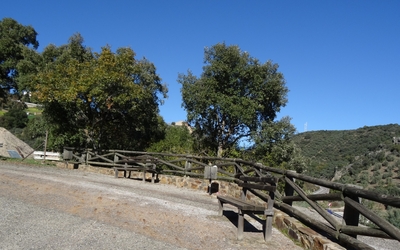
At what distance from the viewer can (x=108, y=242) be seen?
529 centimetres

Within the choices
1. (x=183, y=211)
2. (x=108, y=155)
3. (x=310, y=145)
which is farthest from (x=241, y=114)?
(x=310, y=145)

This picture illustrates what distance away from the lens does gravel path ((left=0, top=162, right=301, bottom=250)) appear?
5.32 meters

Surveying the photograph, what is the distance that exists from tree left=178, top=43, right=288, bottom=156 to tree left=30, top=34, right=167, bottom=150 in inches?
135

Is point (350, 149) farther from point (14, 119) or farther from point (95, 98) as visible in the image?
point (14, 119)

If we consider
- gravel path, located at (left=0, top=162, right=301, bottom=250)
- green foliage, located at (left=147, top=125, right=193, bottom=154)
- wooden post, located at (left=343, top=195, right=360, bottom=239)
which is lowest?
gravel path, located at (left=0, top=162, right=301, bottom=250)

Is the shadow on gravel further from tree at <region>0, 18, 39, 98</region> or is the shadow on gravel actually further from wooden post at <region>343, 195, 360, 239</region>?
tree at <region>0, 18, 39, 98</region>

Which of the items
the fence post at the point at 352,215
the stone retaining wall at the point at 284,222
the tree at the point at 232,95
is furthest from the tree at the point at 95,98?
the fence post at the point at 352,215

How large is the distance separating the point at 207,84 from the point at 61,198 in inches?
507

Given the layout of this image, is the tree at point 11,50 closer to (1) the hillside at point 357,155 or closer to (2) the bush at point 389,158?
(1) the hillside at point 357,155

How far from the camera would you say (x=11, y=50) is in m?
21.4

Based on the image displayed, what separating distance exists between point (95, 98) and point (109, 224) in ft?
42.8

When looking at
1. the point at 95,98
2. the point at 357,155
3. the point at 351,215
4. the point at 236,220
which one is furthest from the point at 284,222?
the point at 357,155

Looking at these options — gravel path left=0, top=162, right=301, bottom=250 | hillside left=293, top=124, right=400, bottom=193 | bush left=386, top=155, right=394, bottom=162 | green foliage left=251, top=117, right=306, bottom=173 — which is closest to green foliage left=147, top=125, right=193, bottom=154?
green foliage left=251, top=117, right=306, bottom=173

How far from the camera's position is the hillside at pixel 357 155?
27.1m
